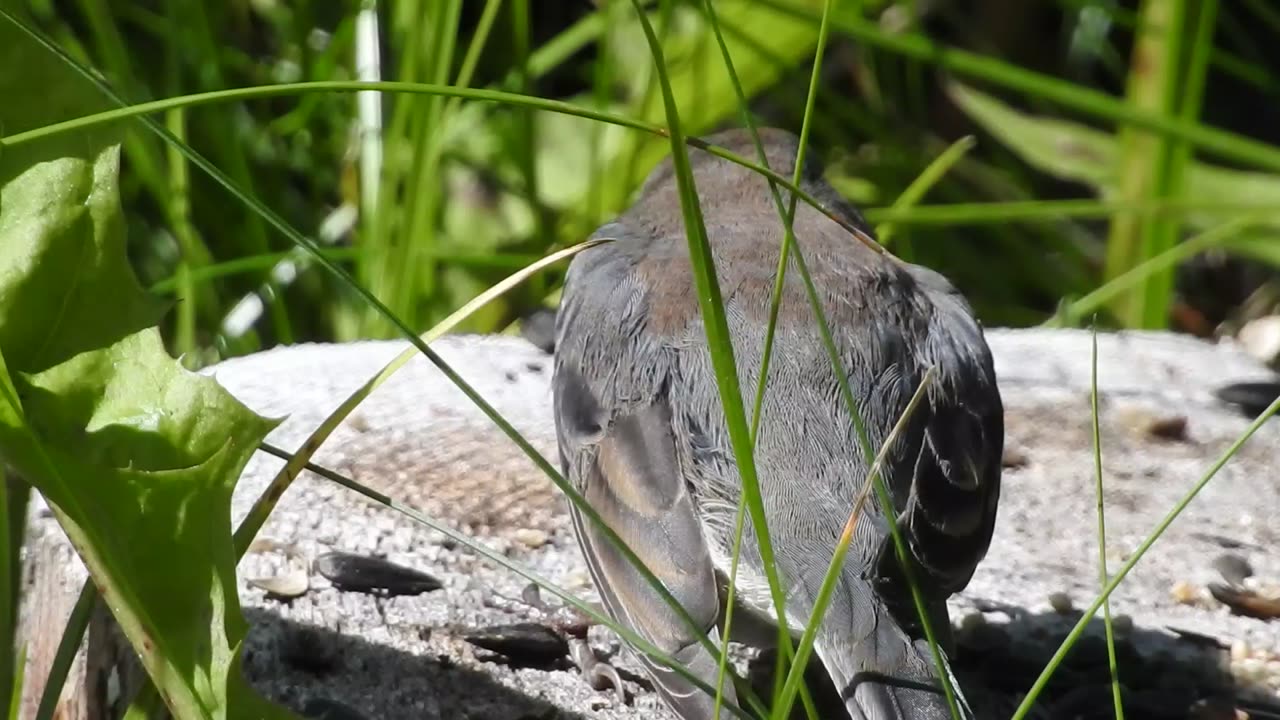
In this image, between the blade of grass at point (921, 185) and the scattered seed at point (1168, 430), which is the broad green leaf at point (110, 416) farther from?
the scattered seed at point (1168, 430)

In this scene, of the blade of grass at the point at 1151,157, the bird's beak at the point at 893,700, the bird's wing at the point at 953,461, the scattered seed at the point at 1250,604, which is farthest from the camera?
the blade of grass at the point at 1151,157

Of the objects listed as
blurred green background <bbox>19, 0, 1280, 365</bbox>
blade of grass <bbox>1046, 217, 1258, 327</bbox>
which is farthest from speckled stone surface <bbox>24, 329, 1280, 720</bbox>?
blurred green background <bbox>19, 0, 1280, 365</bbox>

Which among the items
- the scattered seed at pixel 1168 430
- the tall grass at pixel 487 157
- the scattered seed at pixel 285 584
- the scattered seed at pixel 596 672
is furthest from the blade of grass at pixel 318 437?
the scattered seed at pixel 1168 430

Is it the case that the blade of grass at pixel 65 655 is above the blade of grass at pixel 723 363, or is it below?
below

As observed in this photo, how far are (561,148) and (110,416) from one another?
119 inches

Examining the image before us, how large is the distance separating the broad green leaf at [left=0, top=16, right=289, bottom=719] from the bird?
1.95ft

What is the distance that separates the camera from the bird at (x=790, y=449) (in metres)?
2.17

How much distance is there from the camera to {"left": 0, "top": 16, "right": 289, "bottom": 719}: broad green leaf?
1788 millimetres

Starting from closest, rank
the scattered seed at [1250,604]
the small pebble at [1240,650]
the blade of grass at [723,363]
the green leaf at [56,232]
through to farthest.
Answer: the blade of grass at [723,363] → the green leaf at [56,232] → the small pebble at [1240,650] → the scattered seed at [1250,604]

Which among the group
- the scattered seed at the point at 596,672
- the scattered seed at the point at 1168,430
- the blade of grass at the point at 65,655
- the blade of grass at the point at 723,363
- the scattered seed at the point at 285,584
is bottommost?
the scattered seed at the point at 596,672

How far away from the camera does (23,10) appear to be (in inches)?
81.4

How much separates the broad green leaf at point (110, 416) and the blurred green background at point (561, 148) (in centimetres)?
144

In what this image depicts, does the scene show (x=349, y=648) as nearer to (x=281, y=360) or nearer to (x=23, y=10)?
(x=23, y=10)

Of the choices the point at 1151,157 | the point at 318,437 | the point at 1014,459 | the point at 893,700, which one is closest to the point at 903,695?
the point at 893,700
